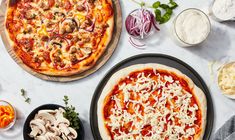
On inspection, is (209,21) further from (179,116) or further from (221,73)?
(179,116)

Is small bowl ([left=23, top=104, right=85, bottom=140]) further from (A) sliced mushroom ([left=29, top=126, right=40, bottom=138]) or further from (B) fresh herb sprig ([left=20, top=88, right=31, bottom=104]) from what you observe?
(B) fresh herb sprig ([left=20, top=88, right=31, bottom=104])

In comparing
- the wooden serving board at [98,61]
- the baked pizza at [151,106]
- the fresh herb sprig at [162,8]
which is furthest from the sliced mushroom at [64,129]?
the fresh herb sprig at [162,8]

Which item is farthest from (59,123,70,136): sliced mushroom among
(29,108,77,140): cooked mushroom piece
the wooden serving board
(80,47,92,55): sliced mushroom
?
(80,47,92,55): sliced mushroom

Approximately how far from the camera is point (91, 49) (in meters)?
3.42

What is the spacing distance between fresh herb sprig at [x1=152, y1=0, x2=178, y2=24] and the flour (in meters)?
0.28

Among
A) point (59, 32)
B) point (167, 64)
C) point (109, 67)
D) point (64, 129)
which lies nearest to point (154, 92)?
point (167, 64)

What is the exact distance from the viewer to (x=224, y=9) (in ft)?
11.1

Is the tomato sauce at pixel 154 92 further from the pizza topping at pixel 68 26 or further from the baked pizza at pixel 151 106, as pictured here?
the pizza topping at pixel 68 26

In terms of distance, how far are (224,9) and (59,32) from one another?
1.16 m

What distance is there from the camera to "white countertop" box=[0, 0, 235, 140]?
347 centimetres

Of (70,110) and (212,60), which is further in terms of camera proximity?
(212,60)

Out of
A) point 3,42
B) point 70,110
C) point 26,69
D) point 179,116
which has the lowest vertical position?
point 179,116

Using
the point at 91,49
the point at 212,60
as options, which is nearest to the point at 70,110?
the point at 91,49

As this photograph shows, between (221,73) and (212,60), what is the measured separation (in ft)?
0.37
